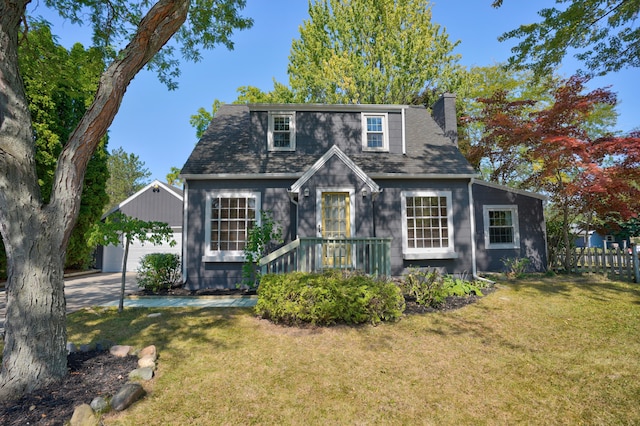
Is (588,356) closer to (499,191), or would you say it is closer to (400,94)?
(499,191)

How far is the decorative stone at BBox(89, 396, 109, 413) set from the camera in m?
2.89

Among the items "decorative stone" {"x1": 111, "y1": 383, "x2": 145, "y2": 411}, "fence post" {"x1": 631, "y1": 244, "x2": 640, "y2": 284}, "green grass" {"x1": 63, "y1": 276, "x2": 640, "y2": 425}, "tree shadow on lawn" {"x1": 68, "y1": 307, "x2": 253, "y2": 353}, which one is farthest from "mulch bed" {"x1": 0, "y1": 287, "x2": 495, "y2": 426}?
"fence post" {"x1": 631, "y1": 244, "x2": 640, "y2": 284}

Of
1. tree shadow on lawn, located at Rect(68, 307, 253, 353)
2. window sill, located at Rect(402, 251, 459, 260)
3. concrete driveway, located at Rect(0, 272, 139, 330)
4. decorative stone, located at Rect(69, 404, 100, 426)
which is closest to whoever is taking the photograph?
decorative stone, located at Rect(69, 404, 100, 426)

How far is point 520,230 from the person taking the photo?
12164mm

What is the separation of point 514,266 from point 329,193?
24.0 feet

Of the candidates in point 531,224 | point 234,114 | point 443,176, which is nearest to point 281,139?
point 234,114

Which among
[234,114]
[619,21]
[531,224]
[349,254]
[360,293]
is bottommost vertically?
[360,293]

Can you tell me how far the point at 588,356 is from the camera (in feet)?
13.7

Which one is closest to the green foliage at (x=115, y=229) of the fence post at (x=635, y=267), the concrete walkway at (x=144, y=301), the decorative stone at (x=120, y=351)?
the concrete walkway at (x=144, y=301)

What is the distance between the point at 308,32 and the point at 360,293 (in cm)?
2092

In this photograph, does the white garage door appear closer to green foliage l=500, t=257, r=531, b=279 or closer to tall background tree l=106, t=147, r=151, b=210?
green foliage l=500, t=257, r=531, b=279

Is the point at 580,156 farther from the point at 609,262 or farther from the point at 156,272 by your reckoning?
the point at 156,272

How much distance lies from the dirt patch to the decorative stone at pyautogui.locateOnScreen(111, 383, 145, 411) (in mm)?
205

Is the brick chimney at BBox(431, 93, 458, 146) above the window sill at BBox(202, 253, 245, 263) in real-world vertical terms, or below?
above
